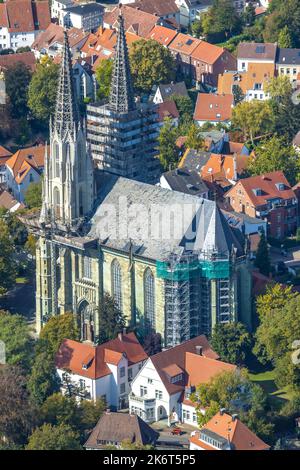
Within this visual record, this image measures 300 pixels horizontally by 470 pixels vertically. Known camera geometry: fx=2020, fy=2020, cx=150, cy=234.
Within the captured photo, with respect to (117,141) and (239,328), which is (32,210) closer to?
(117,141)

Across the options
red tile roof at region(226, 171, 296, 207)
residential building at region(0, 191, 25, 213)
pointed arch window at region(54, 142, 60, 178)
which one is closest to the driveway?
pointed arch window at region(54, 142, 60, 178)

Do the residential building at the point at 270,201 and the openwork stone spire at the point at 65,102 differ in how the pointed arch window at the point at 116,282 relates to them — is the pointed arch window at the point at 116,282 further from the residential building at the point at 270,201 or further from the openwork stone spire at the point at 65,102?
the residential building at the point at 270,201

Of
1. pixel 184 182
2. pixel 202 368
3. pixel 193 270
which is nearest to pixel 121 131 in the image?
pixel 184 182

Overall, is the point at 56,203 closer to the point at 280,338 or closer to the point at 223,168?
the point at 280,338

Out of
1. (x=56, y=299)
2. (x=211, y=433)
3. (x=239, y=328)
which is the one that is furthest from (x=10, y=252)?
(x=211, y=433)

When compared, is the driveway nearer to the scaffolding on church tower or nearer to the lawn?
the lawn

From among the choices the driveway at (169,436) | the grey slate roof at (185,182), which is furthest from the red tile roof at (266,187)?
the driveway at (169,436)
